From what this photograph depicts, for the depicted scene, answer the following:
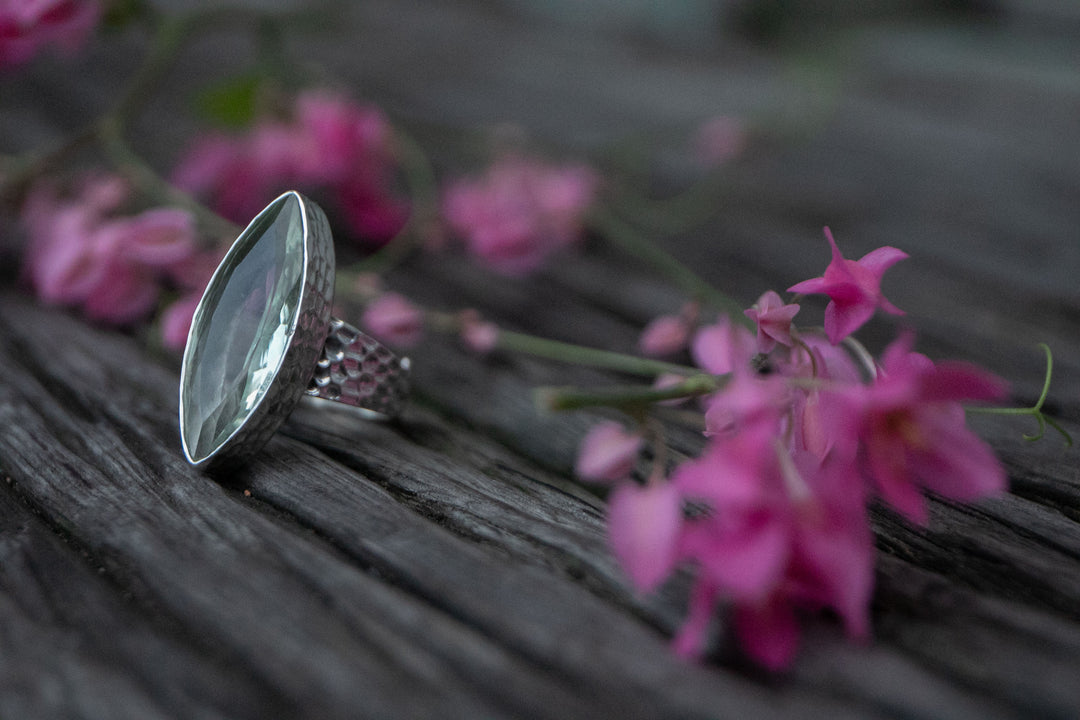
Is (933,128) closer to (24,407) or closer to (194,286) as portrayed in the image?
(194,286)

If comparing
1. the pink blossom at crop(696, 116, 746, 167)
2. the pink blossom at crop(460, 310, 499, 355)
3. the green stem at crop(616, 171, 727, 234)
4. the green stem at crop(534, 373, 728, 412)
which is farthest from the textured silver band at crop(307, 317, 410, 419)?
the pink blossom at crop(696, 116, 746, 167)

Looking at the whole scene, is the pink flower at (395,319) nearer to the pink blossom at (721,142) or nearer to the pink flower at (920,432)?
the pink flower at (920,432)

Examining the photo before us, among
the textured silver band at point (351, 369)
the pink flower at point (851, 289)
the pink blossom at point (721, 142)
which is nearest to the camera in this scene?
the pink flower at point (851, 289)

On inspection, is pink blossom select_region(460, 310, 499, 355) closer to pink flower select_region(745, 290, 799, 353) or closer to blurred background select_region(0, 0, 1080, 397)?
blurred background select_region(0, 0, 1080, 397)

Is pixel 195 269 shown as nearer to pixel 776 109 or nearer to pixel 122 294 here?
pixel 122 294

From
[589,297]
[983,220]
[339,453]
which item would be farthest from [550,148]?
[339,453]

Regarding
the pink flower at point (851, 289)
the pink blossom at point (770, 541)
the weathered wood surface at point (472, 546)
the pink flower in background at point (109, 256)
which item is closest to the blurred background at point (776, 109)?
the weathered wood surface at point (472, 546)
